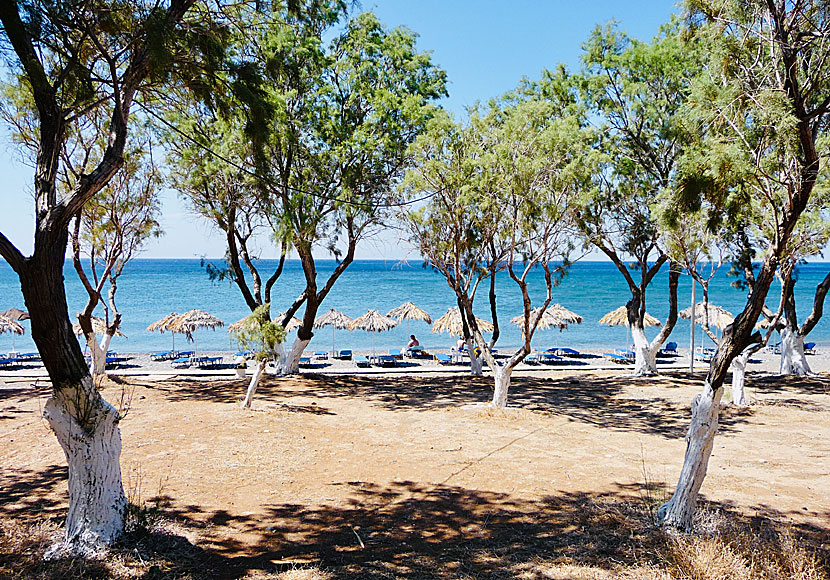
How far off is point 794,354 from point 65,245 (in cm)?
1945

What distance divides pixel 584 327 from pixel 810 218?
1325 inches

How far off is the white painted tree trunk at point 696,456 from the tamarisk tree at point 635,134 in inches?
395

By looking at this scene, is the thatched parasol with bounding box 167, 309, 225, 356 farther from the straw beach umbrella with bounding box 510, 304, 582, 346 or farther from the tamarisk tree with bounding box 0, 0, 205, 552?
the tamarisk tree with bounding box 0, 0, 205, 552

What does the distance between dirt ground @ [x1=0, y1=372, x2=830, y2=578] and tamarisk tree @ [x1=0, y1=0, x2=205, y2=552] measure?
0.91 meters

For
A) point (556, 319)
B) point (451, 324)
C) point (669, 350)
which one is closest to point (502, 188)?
point (451, 324)

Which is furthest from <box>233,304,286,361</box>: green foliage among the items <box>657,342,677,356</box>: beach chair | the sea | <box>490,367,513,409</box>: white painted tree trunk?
<box>657,342,677,356</box>: beach chair

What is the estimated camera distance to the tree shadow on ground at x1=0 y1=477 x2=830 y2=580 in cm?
435

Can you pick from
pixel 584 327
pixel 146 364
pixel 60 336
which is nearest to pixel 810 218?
pixel 60 336

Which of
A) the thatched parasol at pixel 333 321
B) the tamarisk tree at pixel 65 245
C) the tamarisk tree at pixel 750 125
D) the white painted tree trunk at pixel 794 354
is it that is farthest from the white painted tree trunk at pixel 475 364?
the tamarisk tree at pixel 65 245

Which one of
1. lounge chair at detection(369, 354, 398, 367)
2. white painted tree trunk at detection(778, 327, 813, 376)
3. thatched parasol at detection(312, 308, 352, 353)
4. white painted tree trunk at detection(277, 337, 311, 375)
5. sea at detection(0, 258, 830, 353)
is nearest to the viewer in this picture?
white painted tree trunk at detection(277, 337, 311, 375)

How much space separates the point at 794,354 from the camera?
1698 centimetres

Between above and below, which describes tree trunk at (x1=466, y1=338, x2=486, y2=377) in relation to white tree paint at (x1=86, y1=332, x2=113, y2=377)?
below

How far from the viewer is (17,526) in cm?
499

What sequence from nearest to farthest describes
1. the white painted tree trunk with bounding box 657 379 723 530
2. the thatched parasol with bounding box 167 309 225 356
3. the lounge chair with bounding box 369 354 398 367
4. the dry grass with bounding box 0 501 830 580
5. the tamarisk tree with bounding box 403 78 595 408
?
the dry grass with bounding box 0 501 830 580, the white painted tree trunk with bounding box 657 379 723 530, the tamarisk tree with bounding box 403 78 595 408, the lounge chair with bounding box 369 354 398 367, the thatched parasol with bounding box 167 309 225 356
